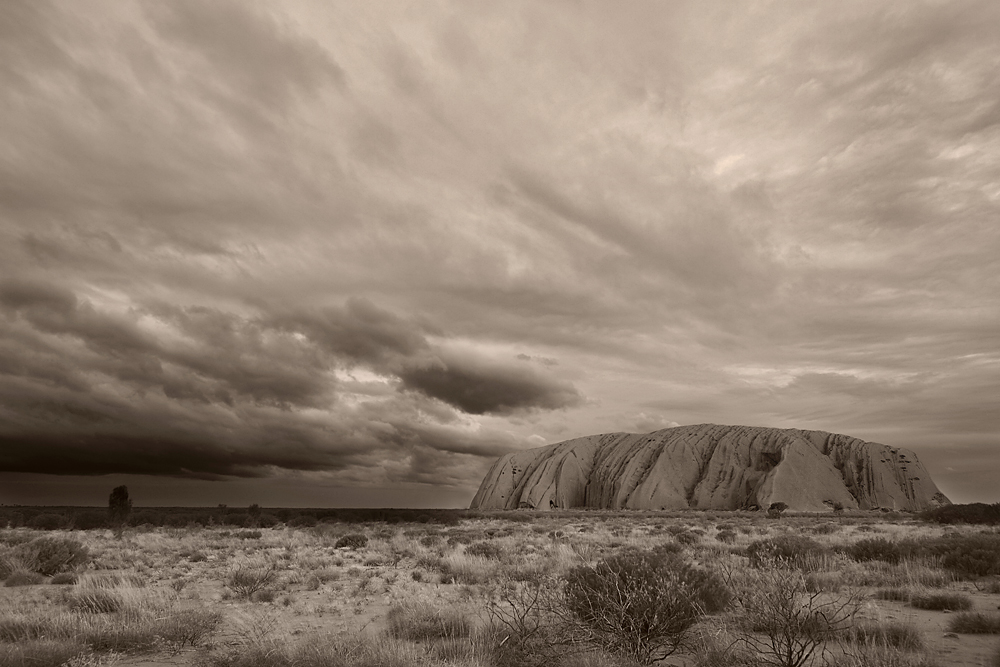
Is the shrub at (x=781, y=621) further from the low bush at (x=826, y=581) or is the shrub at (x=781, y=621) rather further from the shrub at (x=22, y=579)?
the shrub at (x=22, y=579)

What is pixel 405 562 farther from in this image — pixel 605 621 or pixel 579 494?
pixel 579 494

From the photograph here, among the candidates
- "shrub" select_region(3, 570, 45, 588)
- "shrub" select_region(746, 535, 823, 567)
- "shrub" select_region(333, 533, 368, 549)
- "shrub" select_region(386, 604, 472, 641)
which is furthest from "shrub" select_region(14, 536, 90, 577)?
"shrub" select_region(746, 535, 823, 567)

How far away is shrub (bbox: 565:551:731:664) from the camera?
6.93m

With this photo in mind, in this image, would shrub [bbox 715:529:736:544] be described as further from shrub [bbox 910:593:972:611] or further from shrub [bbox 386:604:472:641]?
shrub [bbox 386:604:472:641]

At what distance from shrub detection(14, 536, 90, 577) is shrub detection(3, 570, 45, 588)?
1534 millimetres

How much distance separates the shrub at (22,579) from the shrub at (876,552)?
22.8 m

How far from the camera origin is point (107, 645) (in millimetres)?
8086

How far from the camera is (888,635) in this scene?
25.0ft

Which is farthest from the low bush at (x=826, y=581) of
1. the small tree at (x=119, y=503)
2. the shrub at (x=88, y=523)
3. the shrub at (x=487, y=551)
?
the small tree at (x=119, y=503)

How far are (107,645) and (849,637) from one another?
1054 cm

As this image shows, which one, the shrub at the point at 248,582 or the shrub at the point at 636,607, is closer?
the shrub at the point at 636,607

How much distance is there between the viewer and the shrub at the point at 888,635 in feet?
23.4

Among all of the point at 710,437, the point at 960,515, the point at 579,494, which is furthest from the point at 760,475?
A: the point at 960,515

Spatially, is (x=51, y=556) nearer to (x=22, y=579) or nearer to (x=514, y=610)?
(x=22, y=579)
